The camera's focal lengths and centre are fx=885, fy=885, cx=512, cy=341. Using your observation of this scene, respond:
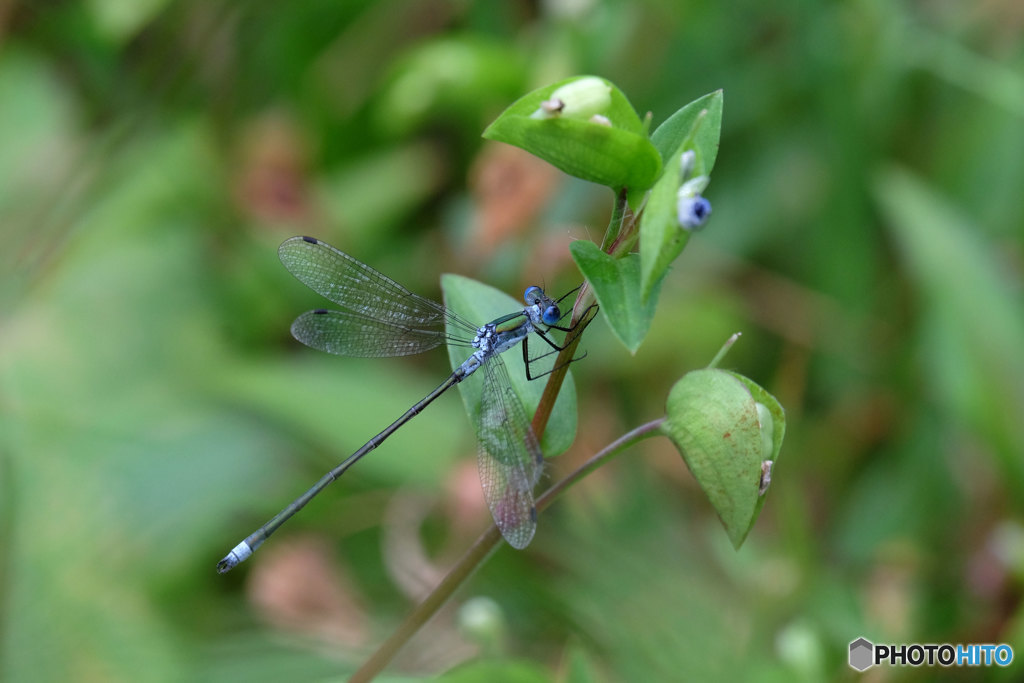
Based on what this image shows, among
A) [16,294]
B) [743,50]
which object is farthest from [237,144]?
[743,50]

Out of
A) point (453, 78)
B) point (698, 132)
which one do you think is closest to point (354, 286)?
point (453, 78)

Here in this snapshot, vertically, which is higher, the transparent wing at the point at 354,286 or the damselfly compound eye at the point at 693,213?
the damselfly compound eye at the point at 693,213

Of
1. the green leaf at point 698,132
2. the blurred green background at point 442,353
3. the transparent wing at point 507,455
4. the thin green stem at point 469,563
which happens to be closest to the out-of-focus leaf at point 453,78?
the blurred green background at point 442,353

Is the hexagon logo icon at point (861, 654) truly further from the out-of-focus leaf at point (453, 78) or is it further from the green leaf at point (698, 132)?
the out-of-focus leaf at point (453, 78)

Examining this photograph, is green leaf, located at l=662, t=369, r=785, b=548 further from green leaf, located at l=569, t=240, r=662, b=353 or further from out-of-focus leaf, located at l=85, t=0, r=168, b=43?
out-of-focus leaf, located at l=85, t=0, r=168, b=43

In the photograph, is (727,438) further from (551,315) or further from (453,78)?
(453,78)

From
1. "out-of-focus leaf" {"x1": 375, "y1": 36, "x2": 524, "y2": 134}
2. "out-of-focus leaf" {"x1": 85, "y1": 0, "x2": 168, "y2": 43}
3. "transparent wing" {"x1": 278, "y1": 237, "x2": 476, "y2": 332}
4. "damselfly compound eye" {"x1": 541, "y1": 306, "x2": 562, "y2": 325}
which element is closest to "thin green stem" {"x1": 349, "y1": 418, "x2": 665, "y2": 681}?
"damselfly compound eye" {"x1": 541, "y1": 306, "x2": 562, "y2": 325}
